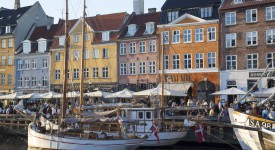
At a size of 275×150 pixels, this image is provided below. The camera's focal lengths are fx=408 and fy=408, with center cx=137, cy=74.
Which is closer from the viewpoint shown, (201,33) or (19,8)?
(201,33)

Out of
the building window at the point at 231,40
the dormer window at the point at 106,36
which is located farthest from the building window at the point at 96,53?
the building window at the point at 231,40

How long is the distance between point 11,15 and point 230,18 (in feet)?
107

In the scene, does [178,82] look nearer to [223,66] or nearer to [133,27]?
[223,66]

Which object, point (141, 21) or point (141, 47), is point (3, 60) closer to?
point (141, 21)

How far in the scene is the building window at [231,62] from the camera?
4041 cm

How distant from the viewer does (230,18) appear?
40844 mm

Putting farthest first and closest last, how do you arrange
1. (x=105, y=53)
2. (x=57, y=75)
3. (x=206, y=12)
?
1. (x=57, y=75)
2. (x=105, y=53)
3. (x=206, y=12)

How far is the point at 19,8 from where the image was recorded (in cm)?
5959

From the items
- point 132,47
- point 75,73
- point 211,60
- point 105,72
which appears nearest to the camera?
point 211,60

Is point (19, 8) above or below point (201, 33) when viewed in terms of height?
above

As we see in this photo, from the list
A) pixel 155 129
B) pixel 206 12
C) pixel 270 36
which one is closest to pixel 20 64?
pixel 206 12

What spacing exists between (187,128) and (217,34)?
1638cm

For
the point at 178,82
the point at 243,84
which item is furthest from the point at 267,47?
the point at 178,82

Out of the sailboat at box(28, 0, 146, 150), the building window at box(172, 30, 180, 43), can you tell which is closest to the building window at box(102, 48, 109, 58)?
the building window at box(172, 30, 180, 43)
